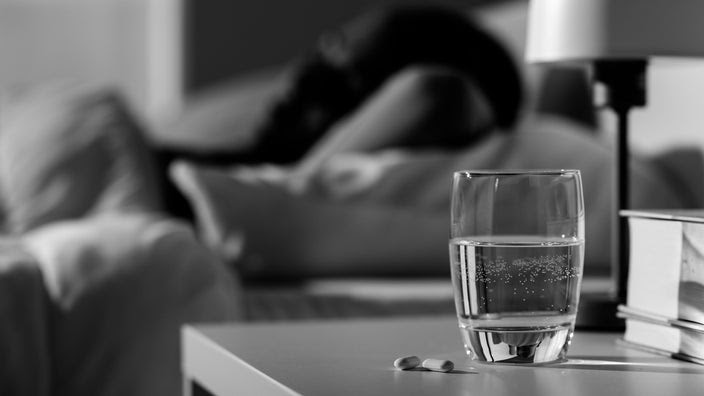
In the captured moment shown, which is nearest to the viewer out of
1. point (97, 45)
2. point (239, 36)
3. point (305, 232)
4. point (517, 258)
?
point (517, 258)

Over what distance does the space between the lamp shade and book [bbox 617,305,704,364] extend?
9.5 inches

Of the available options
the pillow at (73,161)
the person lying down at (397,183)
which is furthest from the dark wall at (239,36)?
the person lying down at (397,183)

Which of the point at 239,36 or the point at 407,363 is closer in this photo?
the point at 407,363

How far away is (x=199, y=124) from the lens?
239cm

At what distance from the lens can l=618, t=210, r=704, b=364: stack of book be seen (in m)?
0.73

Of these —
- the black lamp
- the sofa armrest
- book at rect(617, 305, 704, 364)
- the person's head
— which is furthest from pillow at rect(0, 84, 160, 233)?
book at rect(617, 305, 704, 364)

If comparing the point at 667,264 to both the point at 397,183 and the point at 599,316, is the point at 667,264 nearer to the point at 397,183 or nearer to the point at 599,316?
the point at 599,316

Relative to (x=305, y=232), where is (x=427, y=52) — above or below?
above

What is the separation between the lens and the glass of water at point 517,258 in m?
0.70

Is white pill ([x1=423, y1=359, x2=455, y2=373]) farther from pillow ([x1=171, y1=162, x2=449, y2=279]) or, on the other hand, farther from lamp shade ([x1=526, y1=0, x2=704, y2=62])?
pillow ([x1=171, y1=162, x2=449, y2=279])

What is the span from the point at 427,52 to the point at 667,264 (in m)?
1.16

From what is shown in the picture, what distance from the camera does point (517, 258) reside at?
696 millimetres

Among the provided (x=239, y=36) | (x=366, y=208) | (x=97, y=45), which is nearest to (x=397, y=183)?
(x=366, y=208)

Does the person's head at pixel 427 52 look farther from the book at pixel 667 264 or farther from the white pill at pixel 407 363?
the white pill at pixel 407 363
